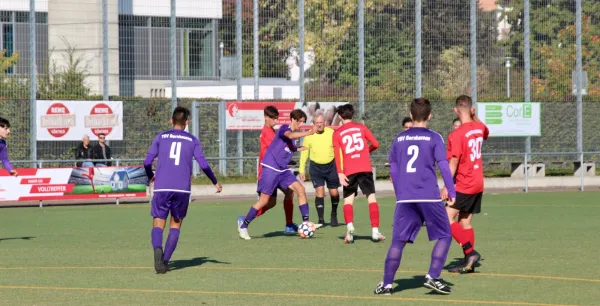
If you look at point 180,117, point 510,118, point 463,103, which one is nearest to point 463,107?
point 463,103

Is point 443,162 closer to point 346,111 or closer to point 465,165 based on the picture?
point 465,165

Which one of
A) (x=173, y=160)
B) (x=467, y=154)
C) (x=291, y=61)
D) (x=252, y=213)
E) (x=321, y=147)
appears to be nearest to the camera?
(x=467, y=154)

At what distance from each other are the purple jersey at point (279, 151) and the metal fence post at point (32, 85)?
13.8 metres

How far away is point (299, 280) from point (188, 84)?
2063cm

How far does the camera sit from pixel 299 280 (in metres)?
11.6

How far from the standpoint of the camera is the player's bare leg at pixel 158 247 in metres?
12.2

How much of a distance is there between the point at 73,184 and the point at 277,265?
1511 cm

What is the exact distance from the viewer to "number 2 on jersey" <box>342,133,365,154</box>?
15812 mm

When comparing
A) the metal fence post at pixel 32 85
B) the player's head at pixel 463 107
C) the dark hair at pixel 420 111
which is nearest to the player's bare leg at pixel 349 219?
the player's head at pixel 463 107

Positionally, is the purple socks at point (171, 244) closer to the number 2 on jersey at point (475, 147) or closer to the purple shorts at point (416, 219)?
the purple shorts at point (416, 219)

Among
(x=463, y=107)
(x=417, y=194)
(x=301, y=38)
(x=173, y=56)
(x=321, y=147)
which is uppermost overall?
(x=301, y=38)

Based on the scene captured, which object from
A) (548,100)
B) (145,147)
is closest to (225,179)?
(145,147)

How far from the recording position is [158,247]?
486 inches

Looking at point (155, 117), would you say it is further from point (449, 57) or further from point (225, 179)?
point (449, 57)
